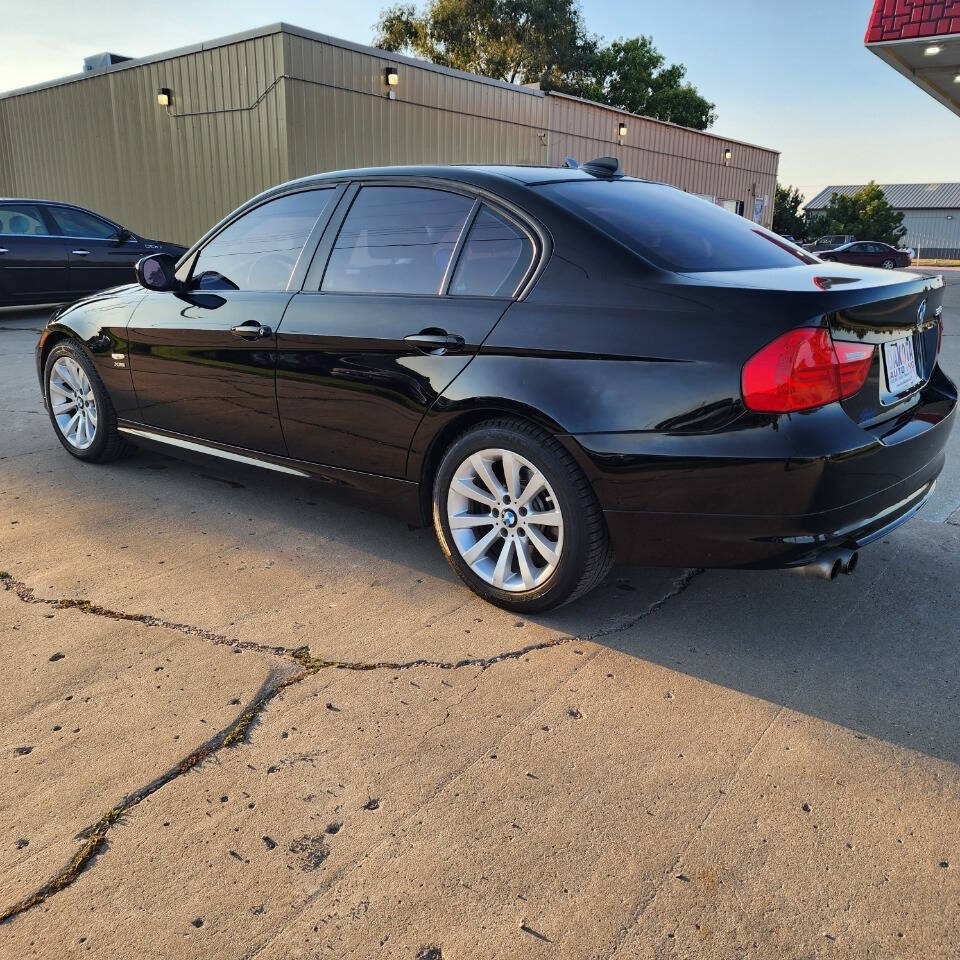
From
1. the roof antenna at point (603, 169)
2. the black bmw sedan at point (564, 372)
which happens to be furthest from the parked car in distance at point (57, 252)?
the roof antenna at point (603, 169)

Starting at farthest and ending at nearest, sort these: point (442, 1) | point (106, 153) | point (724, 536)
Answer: point (442, 1) < point (106, 153) < point (724, 536)

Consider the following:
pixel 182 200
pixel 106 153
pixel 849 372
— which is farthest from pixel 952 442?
pixel 106 153

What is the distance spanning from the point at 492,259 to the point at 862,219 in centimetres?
5552

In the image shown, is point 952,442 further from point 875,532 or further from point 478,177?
point 478,177

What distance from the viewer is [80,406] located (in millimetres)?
4883

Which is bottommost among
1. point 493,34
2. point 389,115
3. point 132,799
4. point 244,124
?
point 132,799

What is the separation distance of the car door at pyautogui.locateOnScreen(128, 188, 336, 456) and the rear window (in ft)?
3.90

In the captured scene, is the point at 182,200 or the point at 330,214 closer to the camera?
the point at 330,214

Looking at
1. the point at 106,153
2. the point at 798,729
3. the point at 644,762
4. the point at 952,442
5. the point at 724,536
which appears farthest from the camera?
the point at 106,153

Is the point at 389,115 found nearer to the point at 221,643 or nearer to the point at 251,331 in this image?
the point at 251,331

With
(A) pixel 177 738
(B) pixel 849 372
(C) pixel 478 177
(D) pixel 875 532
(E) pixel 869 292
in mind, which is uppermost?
(C) pixel 478 177

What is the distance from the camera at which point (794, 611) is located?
122 inches

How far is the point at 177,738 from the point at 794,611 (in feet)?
6.87

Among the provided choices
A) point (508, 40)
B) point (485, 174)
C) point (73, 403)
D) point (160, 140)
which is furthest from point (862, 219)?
point (485, 174)
